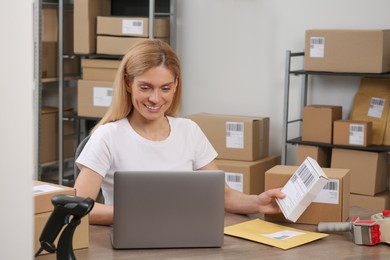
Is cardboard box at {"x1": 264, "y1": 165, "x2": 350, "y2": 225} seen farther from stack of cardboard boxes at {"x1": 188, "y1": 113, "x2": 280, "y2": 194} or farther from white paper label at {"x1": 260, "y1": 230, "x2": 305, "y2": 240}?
stack of cardboard boxes at {"x1": 188, "y1": 113, "x2": 280, "y2": 194}

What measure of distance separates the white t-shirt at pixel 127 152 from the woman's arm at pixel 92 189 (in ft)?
0.08

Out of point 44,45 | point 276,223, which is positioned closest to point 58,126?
point 44,45

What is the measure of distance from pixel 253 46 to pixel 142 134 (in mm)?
2347

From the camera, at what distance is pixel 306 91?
4355 mm

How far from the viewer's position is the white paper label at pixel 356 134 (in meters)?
3.86

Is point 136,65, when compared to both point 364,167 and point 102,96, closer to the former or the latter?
point 364,167

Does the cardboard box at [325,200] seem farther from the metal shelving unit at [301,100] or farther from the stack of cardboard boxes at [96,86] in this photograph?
the stack of cardboard boxes at [96,86]

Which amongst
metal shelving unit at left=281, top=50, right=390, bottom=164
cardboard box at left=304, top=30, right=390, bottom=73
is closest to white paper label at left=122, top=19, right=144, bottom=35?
metal shelving unit at left=281, top=50, right=390, bottom=164

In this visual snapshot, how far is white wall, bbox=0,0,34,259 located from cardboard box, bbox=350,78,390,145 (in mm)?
3491

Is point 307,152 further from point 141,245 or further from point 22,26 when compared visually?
point 22,26

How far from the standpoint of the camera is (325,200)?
2.19m

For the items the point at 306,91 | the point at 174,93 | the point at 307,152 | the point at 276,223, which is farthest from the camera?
the point at 306,91

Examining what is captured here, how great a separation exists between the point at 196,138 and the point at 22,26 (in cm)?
183

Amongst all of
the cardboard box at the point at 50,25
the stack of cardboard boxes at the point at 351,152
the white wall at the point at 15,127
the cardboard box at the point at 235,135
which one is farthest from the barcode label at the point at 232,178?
the white wall at the point at 15,127
